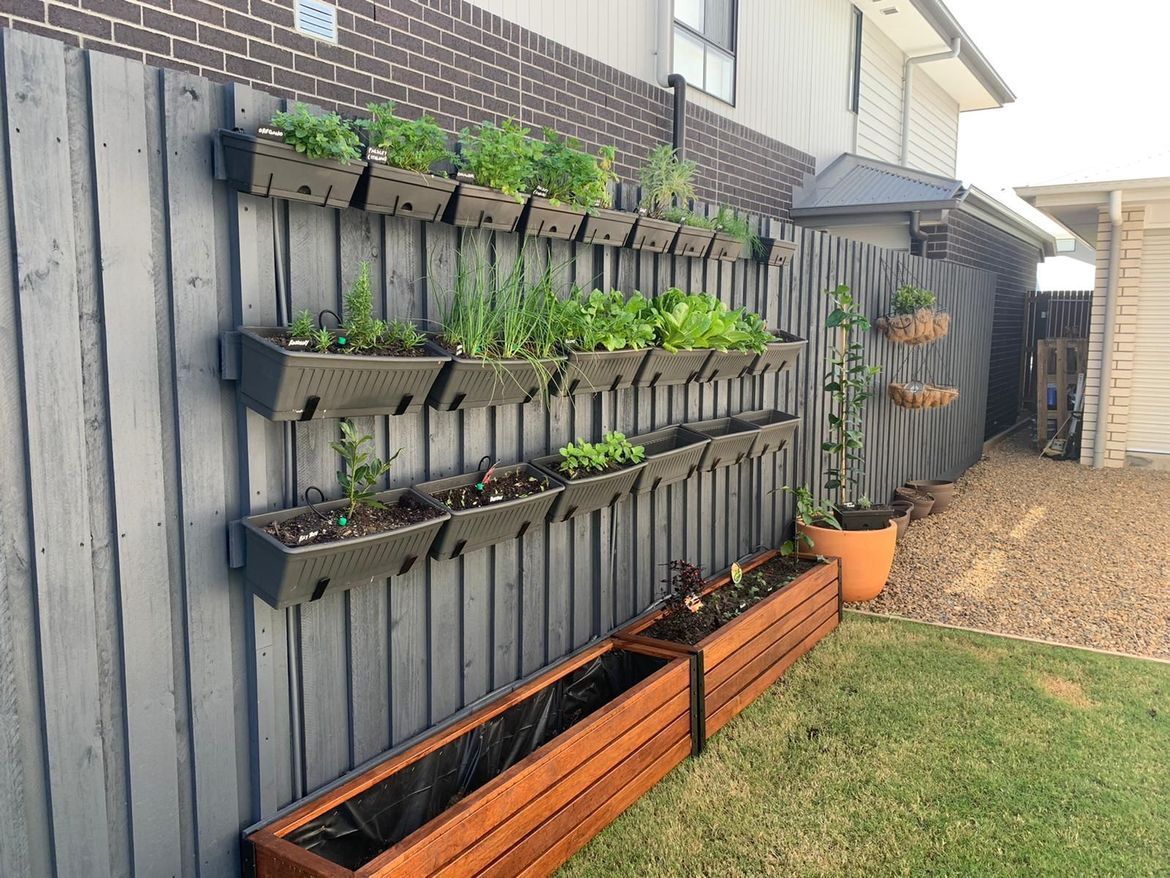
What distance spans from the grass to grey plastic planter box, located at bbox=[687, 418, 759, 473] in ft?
3.26

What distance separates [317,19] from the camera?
4.32m

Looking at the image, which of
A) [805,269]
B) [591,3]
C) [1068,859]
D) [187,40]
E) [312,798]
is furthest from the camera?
[591,3]

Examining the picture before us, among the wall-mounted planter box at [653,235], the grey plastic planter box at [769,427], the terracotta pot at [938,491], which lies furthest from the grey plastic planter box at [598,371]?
the terracotta pot at [938,491]

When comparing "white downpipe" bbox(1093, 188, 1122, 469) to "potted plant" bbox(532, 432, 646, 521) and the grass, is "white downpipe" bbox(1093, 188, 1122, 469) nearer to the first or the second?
the grass

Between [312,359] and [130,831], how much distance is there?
111 centimetres

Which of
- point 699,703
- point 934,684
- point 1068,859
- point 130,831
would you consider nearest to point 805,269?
point 934,684

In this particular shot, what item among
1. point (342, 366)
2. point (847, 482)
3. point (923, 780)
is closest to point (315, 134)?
point (342, 366)

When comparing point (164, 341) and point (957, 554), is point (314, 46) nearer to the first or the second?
point (164, 341)

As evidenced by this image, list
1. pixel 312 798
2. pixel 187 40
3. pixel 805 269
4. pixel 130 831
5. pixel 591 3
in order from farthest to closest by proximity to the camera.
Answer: pixel 591 3 < pixel 805 269 < pixel 187 40 < pixel 312 798 < pixel 130 831

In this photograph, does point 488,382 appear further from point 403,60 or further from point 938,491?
point 938,491

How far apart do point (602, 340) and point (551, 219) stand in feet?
1.45

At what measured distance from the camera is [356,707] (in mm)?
2506

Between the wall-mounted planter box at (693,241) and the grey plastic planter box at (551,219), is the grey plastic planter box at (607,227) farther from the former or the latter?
the wall-mounted planter box at (693,241)

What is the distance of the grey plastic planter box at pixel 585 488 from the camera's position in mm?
2984
